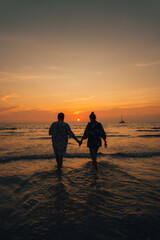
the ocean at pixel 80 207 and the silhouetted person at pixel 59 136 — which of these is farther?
the silhouetted person at pixel 59 136

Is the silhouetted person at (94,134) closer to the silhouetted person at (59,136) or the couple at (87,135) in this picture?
the couple at (87,135)

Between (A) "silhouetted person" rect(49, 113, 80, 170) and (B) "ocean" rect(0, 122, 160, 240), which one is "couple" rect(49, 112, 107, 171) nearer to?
(A) "silhouetted person" rect(49, 113, 80, 170)

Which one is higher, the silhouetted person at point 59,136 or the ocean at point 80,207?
the silhouetted person at point 59,136

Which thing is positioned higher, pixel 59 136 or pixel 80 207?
pixel 59 136

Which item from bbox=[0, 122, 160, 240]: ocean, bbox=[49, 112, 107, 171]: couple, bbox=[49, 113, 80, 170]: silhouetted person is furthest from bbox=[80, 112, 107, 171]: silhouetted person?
bbox=[0, 122, 160, 240]: ocean

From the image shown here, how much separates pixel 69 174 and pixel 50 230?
3634 millimetres

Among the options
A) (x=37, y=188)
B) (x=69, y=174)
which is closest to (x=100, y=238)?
(x=37, y=188)

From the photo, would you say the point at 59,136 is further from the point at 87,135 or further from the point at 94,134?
the point at 94,134

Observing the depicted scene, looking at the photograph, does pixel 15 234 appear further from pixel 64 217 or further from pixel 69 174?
pixel 69 174

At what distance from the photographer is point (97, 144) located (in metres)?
6.41

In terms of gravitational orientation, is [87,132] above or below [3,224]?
above

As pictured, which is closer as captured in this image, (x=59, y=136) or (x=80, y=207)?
(x=80, y=207)

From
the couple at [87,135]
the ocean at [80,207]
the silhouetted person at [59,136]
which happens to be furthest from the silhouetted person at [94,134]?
the ocean at [80,207]

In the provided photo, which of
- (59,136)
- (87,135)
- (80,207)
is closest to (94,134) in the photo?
(87,135)
